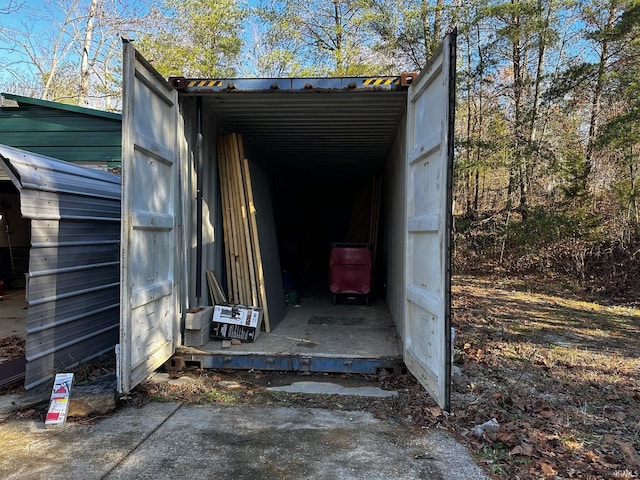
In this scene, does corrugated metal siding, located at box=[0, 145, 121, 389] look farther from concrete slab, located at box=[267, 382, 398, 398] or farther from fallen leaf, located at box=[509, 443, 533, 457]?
fallen leaf, located at box=[509, 443, 533, 457]

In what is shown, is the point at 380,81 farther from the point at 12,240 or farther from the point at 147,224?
the point at 12,240

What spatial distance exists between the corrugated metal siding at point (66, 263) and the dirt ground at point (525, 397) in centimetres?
42

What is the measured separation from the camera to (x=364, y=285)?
24.8 feet

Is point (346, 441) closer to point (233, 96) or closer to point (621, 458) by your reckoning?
point (621, 458)

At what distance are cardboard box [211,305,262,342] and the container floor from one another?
0.11 metres

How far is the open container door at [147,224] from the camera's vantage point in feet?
11.4

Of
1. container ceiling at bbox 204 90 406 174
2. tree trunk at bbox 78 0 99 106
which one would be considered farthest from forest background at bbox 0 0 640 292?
container ceiling at bbox 204 90 406 174

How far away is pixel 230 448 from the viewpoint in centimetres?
314

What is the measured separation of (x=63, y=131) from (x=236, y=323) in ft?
17.0

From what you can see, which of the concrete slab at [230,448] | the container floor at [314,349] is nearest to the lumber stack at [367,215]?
the container floor at [314,349]

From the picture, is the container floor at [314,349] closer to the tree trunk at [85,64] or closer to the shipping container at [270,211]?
the shipping container at [270,211]

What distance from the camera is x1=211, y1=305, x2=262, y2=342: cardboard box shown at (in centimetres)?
504

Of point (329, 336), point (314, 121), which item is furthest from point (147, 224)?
point (314, 121)

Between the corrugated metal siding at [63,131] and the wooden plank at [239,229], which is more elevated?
the corrugated metal siding at [63,131]
